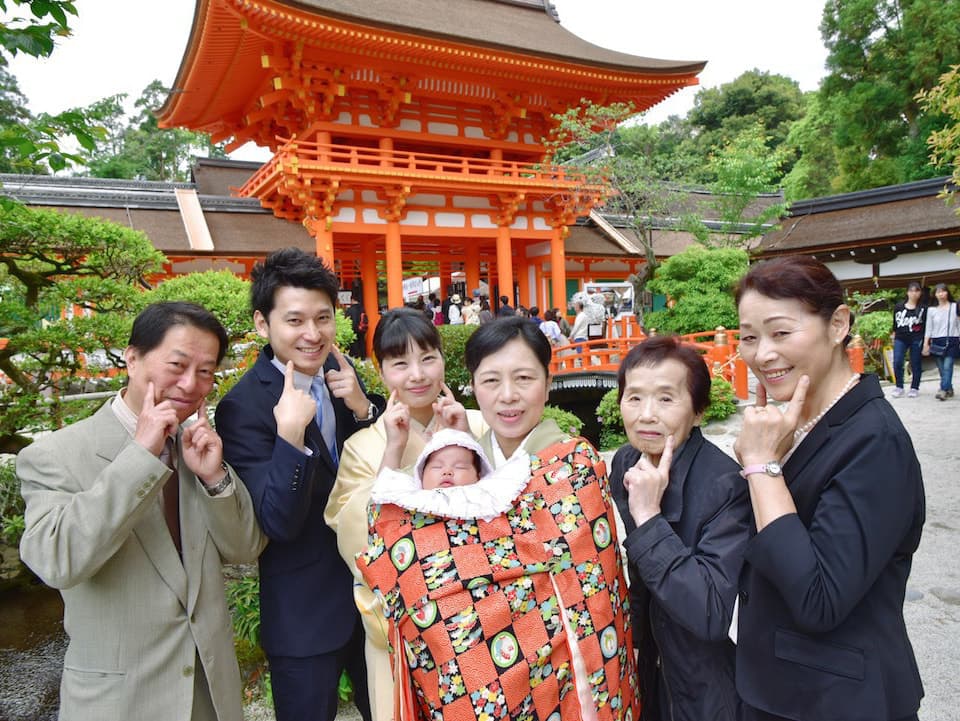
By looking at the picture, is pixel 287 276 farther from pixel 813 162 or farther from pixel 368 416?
pixel 813 162

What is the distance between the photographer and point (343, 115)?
11.8 m

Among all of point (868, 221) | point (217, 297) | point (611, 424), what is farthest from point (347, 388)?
point (868, 221)

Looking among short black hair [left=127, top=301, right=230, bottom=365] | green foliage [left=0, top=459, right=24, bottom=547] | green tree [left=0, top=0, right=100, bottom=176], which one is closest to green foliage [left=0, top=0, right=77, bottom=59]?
green tree [left=0, top=0, right=100, bottom=176]

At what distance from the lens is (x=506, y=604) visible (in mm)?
1308

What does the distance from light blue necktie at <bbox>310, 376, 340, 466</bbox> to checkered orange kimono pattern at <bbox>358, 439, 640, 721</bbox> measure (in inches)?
27.7

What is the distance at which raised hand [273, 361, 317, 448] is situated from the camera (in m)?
1.64

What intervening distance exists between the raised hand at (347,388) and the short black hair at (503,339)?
470mm

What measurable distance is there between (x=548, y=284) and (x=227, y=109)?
8760 mm

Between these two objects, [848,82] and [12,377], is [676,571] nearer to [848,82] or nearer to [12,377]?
[12,377]

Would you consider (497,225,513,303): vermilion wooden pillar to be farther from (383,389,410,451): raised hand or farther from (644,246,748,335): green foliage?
(383,389,410,451): raised hand

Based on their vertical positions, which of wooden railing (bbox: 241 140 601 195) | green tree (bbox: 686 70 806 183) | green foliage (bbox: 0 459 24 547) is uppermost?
green tree (bbox: 686 70 806 183)

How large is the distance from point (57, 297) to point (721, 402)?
7.79 metres

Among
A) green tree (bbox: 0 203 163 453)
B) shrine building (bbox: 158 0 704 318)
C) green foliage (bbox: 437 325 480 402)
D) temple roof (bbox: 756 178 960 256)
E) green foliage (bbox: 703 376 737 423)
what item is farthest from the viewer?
temple roof (bbox: 756 178 960 256)

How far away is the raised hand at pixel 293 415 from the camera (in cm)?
164
